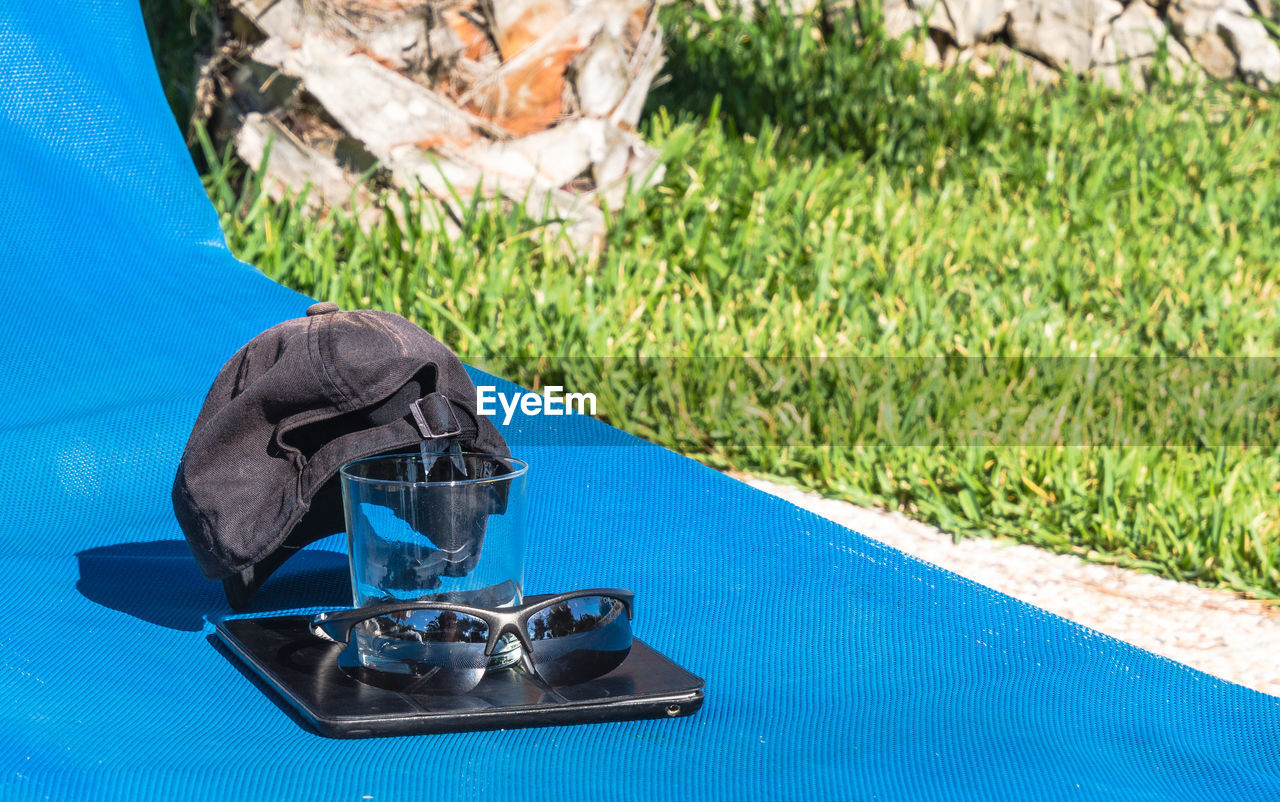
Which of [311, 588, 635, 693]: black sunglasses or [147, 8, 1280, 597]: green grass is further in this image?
[147, 8, 1280, 597]: green grass

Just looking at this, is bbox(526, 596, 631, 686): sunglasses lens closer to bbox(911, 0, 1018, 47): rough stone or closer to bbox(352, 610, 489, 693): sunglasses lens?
bbox(352, 610, 489, 693): sunglasses lens

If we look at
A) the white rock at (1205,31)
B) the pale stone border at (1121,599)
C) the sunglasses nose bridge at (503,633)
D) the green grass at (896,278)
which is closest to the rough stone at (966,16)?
the green grass at (896,278)

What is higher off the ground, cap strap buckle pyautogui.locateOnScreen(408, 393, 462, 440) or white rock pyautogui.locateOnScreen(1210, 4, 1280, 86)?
white rock pyautogui.locateOnScreen(1210, 4, 1280, 86)

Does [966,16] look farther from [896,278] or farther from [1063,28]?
[896,278]

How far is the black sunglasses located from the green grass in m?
1.34

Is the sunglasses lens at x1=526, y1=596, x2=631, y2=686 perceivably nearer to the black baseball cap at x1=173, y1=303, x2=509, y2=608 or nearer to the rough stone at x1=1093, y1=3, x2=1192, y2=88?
the black baseball cap at x1=173, y1=303, x2=509, y2=608

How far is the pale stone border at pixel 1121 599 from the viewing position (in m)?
1.99

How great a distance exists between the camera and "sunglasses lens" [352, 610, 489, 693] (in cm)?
118

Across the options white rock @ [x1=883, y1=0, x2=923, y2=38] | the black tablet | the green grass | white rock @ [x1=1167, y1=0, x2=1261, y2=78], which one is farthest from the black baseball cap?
white rock @ [x1=1167, y1=0, x2=1261, y2=78]

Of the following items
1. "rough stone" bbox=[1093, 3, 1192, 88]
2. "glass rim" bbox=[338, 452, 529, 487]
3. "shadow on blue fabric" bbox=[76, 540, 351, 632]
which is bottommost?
"shadow on blue fabric" bbox=[76, 540, 351, 632]

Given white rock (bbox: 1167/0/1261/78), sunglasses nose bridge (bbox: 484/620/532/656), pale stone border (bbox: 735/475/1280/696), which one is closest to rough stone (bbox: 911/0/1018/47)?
white rock (bbox: 1167/0/1261/78)

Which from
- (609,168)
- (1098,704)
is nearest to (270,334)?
(1098,704)

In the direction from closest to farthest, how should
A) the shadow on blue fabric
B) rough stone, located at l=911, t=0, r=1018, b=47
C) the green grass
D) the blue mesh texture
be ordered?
the blue mesh texture → the shadow on blue fabric → the green grass → rough stone, located at l=911, t=0, r=1018, b=47

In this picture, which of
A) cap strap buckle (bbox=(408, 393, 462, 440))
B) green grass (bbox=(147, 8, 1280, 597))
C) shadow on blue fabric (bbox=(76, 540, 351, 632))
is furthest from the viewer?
green grass (bbox=(147, 8, 1280, 597))
